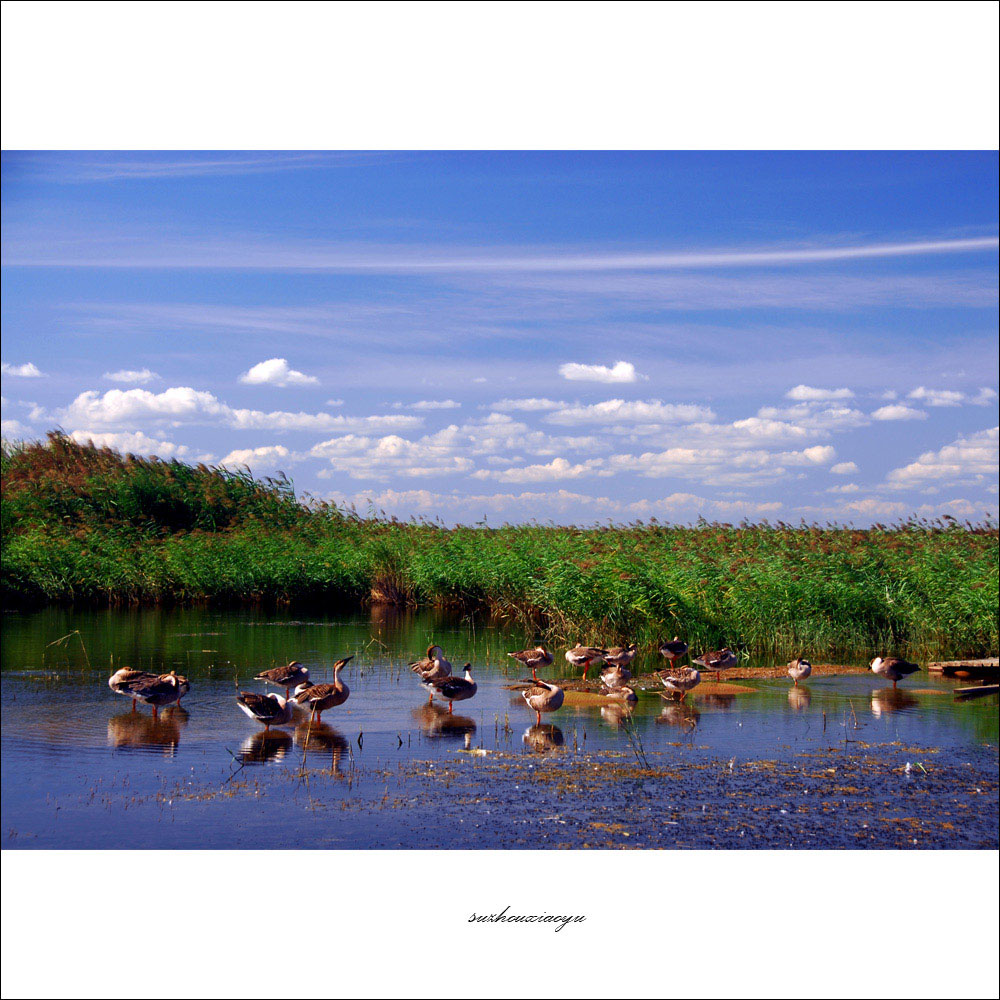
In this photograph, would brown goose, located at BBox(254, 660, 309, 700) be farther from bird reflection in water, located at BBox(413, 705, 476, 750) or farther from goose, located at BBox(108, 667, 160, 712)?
bird reflection in water, located at BBox(413, 705, 476, 750)

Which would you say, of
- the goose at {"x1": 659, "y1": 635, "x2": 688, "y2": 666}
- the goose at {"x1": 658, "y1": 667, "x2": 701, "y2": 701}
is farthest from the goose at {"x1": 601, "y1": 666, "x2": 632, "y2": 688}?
the goose at {"x1": 659, "y1": 635, "x2": 688, "y2": 666}

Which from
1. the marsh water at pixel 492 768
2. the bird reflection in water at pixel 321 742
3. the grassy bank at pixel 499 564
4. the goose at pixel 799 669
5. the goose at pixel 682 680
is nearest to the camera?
the marsh water at pixel 492 768

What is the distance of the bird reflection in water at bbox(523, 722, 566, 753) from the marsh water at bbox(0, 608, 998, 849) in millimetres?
42

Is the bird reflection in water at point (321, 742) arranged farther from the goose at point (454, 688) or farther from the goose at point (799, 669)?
the goose at point (799, 669)

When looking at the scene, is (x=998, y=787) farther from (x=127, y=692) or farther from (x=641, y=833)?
(x=127, y=692)

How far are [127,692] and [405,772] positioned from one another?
13.9 ft

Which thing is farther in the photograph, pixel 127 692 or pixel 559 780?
pixel 127 692

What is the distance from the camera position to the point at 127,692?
10859mm

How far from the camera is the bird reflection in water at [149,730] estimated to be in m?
9.44

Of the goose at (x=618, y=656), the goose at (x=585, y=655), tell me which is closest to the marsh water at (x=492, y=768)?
the goose at (x=618, y=656)

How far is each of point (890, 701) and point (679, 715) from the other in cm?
292

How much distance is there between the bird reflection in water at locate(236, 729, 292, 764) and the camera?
8.93m

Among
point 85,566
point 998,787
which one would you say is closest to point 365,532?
point 85,566

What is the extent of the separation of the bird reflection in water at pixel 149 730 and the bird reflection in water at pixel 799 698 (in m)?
7.28
